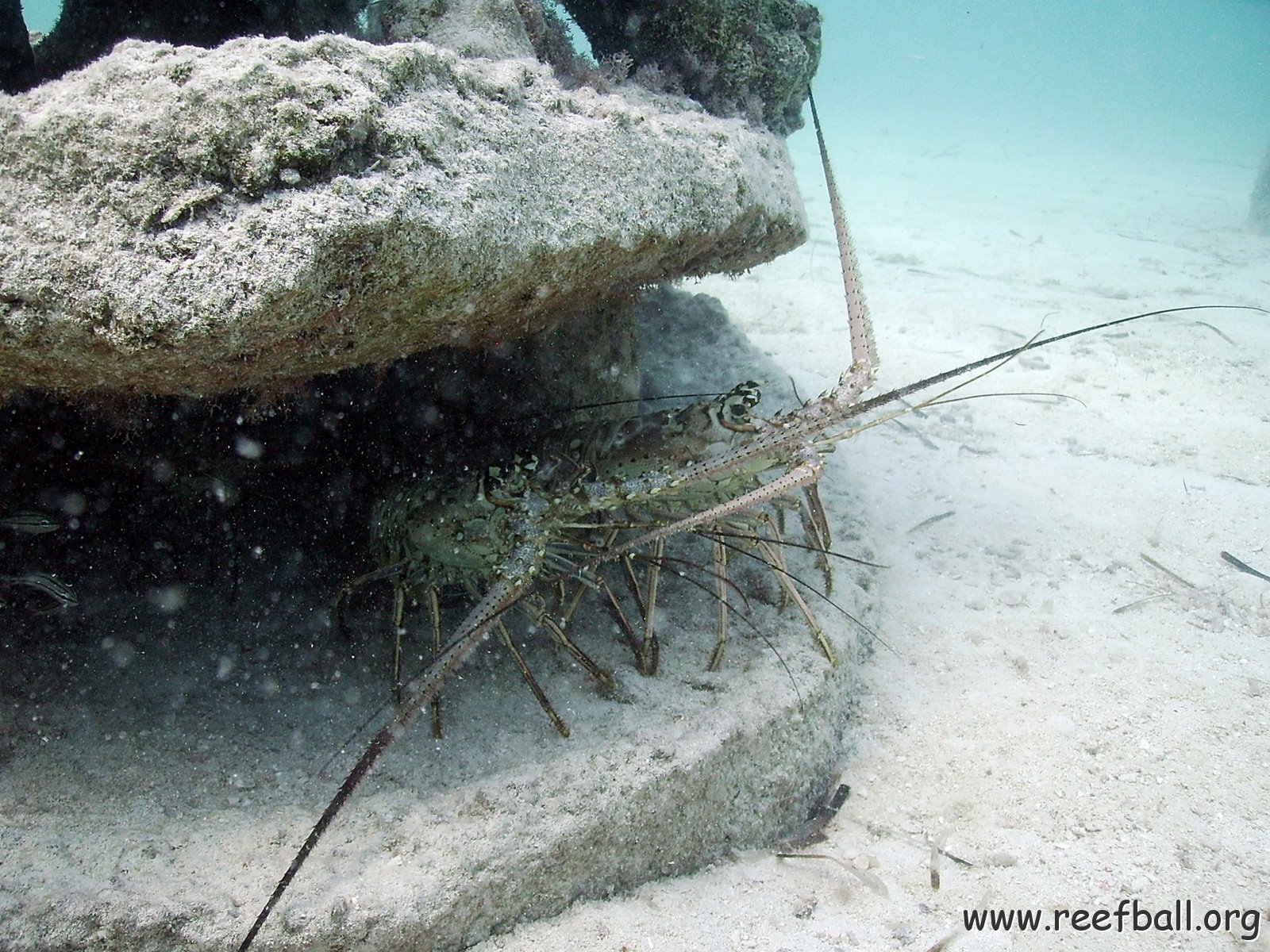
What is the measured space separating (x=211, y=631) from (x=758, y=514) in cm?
286

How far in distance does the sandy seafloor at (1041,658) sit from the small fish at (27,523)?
2.77m

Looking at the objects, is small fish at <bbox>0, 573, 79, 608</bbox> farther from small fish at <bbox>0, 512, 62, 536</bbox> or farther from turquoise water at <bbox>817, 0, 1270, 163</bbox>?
turquoise water at <bbox>817, 0, 1270, 163</bbox>

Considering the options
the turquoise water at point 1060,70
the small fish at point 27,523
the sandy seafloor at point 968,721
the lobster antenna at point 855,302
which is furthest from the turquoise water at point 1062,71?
the small fish at point 27,523

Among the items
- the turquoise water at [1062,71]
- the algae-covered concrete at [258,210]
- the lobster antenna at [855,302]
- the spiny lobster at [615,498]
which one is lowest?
the spiny lobster at [615,498]

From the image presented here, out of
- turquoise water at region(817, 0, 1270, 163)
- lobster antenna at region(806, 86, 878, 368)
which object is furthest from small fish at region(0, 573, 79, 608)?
turquoise water at region(817, 0, 1270, 163)

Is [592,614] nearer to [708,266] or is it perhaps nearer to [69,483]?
[708,266]

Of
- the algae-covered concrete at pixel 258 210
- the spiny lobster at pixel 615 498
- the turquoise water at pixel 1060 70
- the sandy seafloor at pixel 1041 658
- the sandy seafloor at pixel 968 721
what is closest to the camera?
the algae-covered concrete at pixel 258 210

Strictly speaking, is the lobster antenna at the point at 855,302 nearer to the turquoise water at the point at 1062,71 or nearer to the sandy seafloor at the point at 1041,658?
the sandy seafloor at the point at 1041,658

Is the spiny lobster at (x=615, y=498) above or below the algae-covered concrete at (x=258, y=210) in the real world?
below

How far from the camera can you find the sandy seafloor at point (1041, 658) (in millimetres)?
2689

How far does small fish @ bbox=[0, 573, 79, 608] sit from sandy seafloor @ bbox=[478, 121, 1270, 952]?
2.50 m

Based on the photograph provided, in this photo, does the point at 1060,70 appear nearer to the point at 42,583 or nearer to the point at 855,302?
the point at 855,302

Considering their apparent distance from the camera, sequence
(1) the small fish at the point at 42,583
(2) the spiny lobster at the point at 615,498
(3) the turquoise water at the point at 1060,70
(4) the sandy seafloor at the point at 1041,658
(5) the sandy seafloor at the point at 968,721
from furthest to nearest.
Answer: (3) the turquoise water at the point at 1060,70, (1) the small fish at the point at 42,583, (2) the spiny lobster at the point at 615,498, (4) the sandy seafloor at the point at 1041,658, (5) the sandy seafloor at the point at 968,721

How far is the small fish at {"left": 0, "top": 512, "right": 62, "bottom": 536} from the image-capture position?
3.23 m
